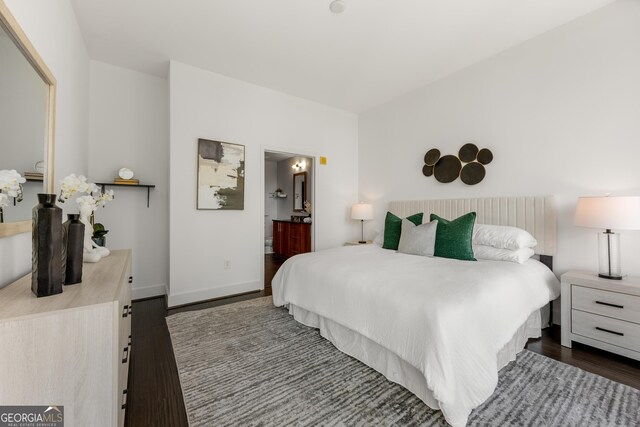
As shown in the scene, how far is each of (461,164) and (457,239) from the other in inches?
50.2

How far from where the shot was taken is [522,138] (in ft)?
9.45

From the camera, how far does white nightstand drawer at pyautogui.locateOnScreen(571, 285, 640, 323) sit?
1.91 m

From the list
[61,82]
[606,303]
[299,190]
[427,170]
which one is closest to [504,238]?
[606,303]

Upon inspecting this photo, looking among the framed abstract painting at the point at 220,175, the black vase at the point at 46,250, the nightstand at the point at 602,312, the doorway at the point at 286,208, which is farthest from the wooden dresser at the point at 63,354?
the doorway at the point at 286,208

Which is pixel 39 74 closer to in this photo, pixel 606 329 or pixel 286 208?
pixel 606 329

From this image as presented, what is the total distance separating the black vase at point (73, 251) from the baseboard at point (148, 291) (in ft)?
8.00

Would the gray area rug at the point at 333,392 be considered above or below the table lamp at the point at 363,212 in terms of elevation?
below

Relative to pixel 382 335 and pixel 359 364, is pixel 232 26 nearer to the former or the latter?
pixel 382 335

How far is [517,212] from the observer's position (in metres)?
2.85

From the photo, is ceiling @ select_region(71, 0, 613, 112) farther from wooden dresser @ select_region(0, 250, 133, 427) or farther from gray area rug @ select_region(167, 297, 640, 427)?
gray area rug @ select_region(167, 297, 640, 427)

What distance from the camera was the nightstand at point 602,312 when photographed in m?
1.92

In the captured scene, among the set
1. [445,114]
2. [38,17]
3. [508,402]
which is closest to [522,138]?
[445,114]

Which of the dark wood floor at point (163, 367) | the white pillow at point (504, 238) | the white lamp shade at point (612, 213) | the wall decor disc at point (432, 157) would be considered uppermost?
the wall decor disc at point (432, 157)

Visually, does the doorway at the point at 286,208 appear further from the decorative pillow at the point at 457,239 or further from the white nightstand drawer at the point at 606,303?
the white nightstand drawer at the point at 606,303
